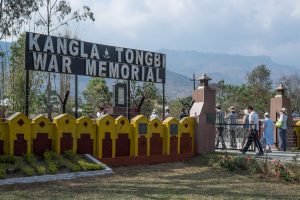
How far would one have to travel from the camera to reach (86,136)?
14578 millimetres

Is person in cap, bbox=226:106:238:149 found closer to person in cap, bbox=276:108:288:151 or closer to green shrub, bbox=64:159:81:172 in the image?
person in cap, bbox=276:108:288:151

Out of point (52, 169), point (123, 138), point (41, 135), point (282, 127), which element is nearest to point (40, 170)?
point (52, 169)

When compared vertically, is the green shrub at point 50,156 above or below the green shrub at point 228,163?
above

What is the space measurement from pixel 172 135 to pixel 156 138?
73 centimetres

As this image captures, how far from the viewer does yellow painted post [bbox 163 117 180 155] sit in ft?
54.5

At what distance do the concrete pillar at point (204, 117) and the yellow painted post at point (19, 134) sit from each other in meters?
6.68

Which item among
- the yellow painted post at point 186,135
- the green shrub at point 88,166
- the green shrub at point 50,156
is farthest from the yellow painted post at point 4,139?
the yellow painted post at point 186,135

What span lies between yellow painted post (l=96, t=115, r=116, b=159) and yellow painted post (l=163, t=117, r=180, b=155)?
2.25 m

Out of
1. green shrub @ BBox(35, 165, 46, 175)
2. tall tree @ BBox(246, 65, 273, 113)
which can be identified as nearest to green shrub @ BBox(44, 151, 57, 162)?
green shrub @ BBox(35, 165, 46, 175)

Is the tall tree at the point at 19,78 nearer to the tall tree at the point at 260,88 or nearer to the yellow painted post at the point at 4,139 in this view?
the yellow painted post at the point at 4,139

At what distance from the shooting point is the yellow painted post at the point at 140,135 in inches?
614

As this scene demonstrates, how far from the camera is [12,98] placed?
35062 mm

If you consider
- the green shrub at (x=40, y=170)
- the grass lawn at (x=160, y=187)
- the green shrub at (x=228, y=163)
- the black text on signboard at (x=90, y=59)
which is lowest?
the grass lawn at (x=160, y=187)

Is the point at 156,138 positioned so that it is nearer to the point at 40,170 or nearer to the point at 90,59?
the point at 90,59
